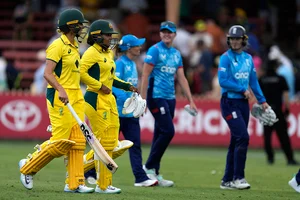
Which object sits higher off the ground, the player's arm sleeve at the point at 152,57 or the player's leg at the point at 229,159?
the player's arm sleeve at the point at 152,57

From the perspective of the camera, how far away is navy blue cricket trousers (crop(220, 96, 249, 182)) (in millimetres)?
13383

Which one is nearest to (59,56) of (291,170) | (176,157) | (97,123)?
(97,123)

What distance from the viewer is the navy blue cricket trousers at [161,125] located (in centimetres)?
1397

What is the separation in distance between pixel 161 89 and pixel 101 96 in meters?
2.27

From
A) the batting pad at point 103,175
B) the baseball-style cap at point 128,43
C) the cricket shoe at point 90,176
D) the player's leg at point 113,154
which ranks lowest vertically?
the cricket shoe at point 90,176

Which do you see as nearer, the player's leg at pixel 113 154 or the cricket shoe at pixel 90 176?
the player's leg at pixel 113 154

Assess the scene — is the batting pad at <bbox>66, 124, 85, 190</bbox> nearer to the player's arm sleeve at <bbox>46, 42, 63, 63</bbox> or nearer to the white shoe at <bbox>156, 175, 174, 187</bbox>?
the player's arm sleeve at <bbox>46, 42, 63, 63</bbox>

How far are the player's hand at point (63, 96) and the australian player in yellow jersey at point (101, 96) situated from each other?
78cm

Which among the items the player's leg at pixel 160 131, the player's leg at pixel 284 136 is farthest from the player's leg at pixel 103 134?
the player's leg at pixel 284 136

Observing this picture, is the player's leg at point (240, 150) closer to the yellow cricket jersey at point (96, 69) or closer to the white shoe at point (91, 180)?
the white shoe at point (91, 180)

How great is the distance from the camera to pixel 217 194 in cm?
1240

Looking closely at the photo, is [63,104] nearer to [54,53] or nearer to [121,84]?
[54,53]

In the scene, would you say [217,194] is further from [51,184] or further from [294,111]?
[294,111]

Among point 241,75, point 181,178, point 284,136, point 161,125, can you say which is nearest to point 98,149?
point 161,125
